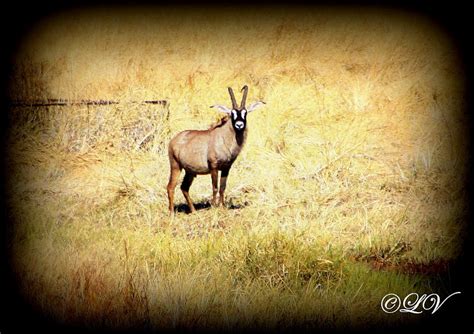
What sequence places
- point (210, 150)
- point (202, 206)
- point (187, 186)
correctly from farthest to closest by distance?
1. point (202, 206)
2. point (187, 186)
3. point (210, 150)

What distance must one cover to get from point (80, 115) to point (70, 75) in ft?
2.95

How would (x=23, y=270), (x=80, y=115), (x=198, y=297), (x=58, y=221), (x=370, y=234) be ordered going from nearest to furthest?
(x=198, y=297) → (x=23, y=270) → (x=370, y=234) → (x=58, y=221) → (x=80, y=115)

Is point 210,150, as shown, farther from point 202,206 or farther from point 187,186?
point 202,206

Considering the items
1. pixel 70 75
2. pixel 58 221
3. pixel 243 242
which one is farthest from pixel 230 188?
pixel 70 75

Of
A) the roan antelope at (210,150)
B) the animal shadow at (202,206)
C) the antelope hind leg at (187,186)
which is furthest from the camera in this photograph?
the animal shadow at (202,206)

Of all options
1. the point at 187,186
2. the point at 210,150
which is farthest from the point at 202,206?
the point at 210,150

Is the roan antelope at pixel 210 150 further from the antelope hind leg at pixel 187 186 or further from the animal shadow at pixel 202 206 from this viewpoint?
the animal shadow at pixel 202 206

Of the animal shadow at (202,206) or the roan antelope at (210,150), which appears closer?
the roan antelope at (210,150)

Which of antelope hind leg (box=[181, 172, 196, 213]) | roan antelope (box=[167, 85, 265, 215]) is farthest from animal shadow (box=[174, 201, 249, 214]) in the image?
roan antelope (box=[167, 85, 265, 215])

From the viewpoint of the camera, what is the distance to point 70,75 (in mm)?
14164

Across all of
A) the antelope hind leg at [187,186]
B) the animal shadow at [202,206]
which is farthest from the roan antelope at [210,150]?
the animal shadow at [202,206]

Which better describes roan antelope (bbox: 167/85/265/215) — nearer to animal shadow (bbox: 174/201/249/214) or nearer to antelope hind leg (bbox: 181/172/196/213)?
antelope hind leg (bbox: 181/172/196/213)

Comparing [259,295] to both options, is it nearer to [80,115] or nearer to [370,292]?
[370,292]

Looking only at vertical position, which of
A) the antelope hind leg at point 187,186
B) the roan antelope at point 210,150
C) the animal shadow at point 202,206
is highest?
the roan antelope at point 210,150
